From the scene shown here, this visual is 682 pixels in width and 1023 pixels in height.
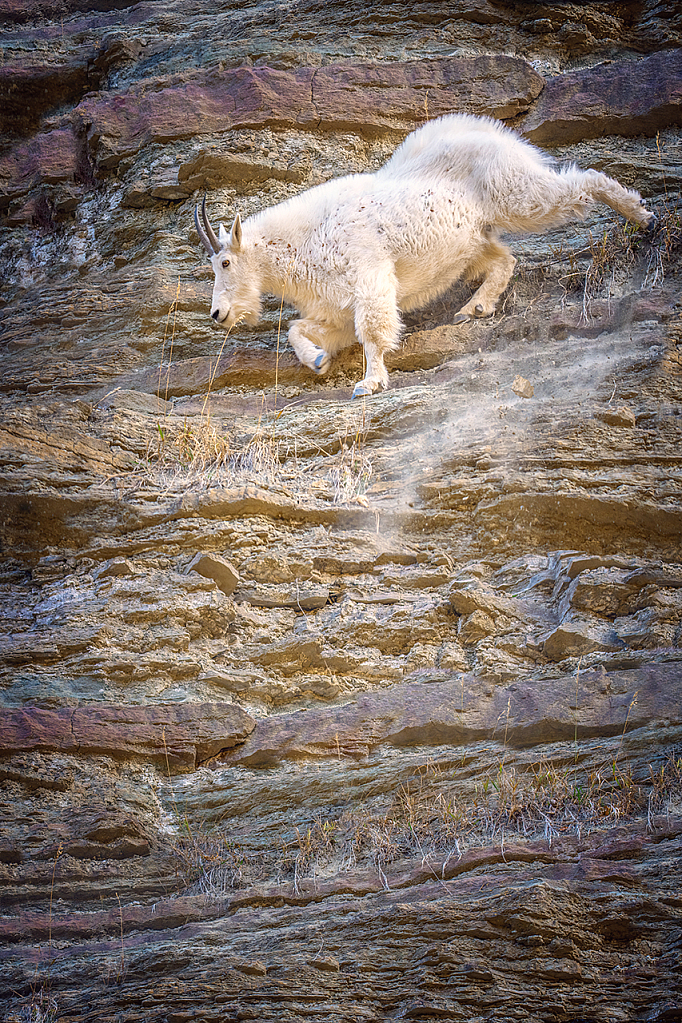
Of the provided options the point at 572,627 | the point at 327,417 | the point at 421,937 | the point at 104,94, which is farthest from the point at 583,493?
the point at 104,94

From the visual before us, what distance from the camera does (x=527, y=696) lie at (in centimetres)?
451

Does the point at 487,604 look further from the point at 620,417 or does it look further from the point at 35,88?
the point at 35,88

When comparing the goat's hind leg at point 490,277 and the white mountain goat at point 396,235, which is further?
the goat's hind leg at point 490,277

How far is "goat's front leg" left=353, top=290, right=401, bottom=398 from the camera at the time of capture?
6793mm

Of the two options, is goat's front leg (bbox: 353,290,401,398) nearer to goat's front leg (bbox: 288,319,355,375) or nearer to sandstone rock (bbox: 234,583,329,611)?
goat's front leg (bbox: 288,319,355,375)

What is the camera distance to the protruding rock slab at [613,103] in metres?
8.00

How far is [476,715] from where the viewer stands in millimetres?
4496

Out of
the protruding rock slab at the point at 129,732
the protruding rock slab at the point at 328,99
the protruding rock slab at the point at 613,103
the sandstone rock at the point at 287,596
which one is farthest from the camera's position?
the protruding rock slab at the point at 328,99

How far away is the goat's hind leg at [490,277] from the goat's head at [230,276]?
168 cm

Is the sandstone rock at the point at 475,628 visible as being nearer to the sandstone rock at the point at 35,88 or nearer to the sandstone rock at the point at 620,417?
the sandstone rock at the point at 620,417

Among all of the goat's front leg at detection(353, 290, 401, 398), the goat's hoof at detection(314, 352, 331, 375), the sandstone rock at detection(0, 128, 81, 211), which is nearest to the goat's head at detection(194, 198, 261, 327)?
the goat's hoof at detection(314, 352, 331, 375)

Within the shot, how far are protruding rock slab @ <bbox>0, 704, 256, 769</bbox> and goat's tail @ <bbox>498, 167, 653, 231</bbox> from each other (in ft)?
14.8

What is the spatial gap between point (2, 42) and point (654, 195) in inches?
282

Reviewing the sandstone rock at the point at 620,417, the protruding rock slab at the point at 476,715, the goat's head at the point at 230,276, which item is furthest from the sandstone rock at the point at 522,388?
the goat's head at the point at 230,276
